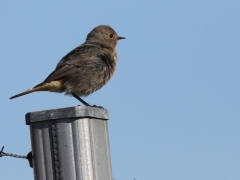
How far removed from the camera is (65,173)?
151 inches

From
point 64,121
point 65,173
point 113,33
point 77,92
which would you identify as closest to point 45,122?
point 64,121

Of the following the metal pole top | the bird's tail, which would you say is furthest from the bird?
the metal pole top

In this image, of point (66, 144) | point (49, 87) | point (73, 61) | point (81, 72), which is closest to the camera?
point (66, 144)

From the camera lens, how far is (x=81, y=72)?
332 inches

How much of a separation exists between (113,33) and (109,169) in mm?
6462

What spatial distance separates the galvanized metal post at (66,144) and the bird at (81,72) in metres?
3.99

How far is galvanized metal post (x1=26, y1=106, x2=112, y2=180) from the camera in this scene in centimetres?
382

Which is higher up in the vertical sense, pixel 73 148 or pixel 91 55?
pixel 91 55

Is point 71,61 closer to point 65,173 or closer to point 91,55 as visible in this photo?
point 91,55

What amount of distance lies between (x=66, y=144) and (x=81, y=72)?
465cm

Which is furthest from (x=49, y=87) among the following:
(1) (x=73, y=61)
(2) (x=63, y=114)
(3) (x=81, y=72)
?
(2) (x=63, y=114)

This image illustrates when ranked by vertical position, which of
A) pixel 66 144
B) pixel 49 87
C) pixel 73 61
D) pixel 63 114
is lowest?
pixel 66 144

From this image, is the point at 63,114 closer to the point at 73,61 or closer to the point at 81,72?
the point at 81,72

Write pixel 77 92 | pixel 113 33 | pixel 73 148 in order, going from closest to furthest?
pixel 73 148
pixel 77 92
pixel 113 33
